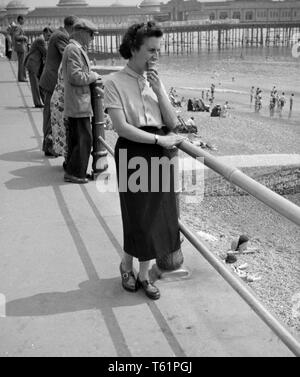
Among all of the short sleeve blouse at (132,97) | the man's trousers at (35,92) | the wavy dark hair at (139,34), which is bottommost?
the man's trousers at (35,92)

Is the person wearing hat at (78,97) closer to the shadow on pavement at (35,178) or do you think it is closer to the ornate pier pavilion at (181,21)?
the shadow on pavement at (35,178)

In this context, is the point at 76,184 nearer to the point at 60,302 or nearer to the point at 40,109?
the point at 60,302

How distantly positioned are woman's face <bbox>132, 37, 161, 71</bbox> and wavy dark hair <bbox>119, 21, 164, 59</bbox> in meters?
0.02

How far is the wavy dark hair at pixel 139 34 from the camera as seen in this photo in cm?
262

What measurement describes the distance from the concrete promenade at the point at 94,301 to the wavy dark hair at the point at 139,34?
1.30 m

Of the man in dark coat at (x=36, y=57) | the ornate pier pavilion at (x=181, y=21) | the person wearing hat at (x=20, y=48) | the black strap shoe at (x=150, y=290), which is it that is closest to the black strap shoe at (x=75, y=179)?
the black strap shoe at (x=150, y=290)

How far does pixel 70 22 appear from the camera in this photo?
4.79m

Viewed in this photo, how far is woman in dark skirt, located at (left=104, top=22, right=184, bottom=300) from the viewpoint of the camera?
2.67 meters

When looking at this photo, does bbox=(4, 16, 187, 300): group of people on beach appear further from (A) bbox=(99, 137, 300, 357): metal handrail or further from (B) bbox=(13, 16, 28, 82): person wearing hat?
(B) bbox=(13, 16, 28, 82): person wearing hat

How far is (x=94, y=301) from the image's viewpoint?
9.73 feet

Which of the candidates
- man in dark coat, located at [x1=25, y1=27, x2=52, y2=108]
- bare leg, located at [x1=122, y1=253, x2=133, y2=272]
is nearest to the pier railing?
bare leg, located at [x1=122, y1=253, x2=133, y2=272]

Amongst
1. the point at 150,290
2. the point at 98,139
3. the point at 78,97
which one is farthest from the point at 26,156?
the point at 150,290
